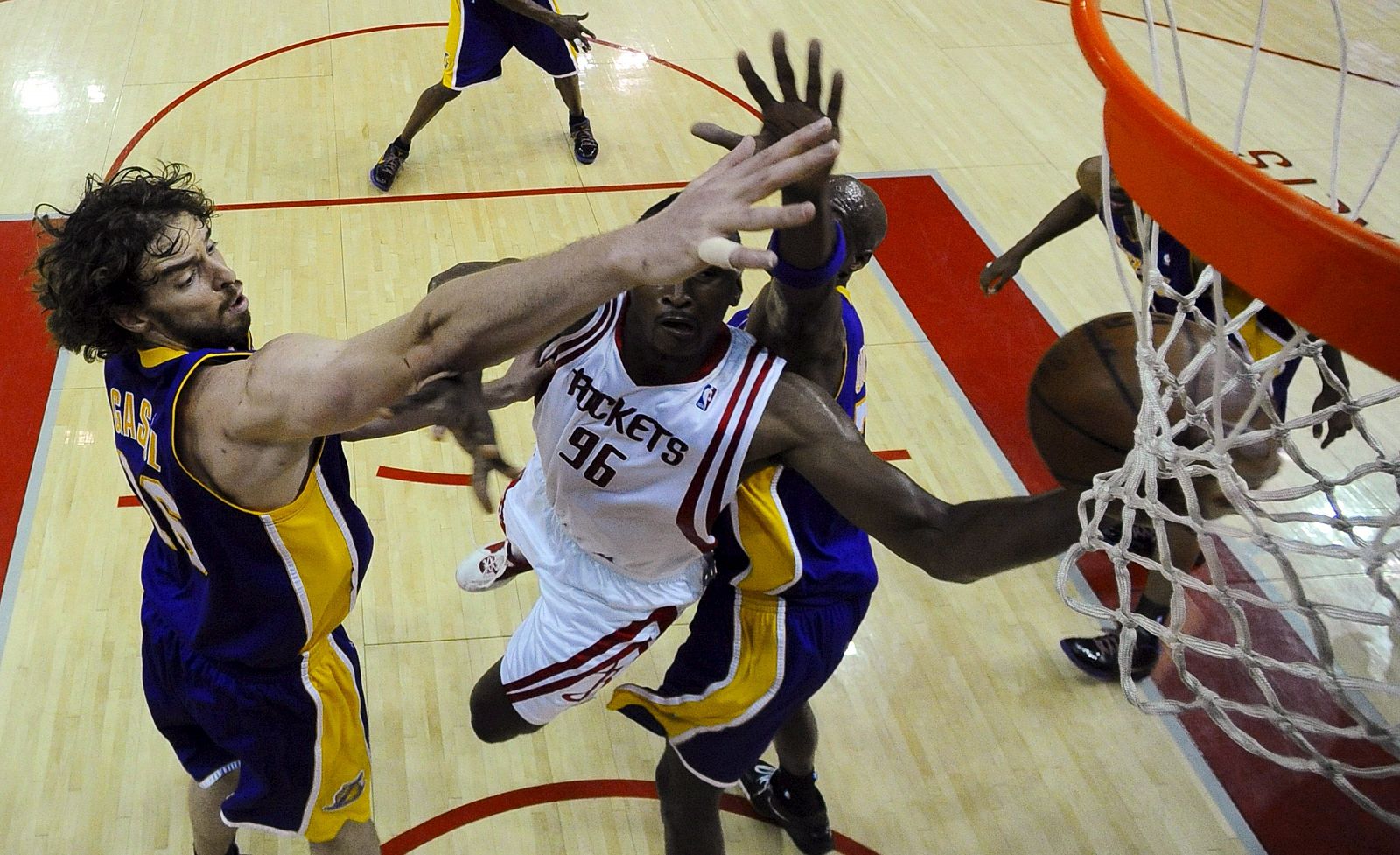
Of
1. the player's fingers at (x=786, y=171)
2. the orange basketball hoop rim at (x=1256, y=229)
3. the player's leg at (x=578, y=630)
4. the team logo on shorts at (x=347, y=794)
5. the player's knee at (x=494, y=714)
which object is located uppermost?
the orange basketball hoop rim at (x=1256, y=229)

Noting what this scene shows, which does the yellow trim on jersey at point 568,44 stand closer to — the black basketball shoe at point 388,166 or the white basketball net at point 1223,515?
the black basketball shoe at point 388,166

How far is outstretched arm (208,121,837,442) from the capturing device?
1.55 meters

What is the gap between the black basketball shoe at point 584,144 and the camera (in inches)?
244

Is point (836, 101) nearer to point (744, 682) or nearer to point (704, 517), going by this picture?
point (704, 517)

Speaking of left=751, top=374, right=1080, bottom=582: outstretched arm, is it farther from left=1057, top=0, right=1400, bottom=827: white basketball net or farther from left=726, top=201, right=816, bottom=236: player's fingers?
left=726, top=201, right=816, bottom=236: player's fingers

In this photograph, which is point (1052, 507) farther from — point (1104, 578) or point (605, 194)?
point (605, 194)

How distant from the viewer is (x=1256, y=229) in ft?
5.02

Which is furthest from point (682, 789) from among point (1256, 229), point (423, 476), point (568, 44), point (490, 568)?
point (568, 44)

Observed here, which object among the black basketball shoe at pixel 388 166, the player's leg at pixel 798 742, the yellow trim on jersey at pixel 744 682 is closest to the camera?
the yellow trim on jersey at pixel 744 682

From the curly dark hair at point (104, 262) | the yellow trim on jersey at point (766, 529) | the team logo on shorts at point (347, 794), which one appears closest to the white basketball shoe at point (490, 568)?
the team logo on shorts at point (347, 794)

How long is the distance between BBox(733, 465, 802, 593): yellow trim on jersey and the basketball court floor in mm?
986

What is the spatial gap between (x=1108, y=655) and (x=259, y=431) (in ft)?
8.64

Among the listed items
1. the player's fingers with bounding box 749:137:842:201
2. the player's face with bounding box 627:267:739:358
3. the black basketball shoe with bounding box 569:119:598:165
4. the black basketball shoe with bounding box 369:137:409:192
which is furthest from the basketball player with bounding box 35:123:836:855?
the black basketball shoe with bounding box 569:119:598:165

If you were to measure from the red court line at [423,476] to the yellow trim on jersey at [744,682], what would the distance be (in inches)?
72.3
